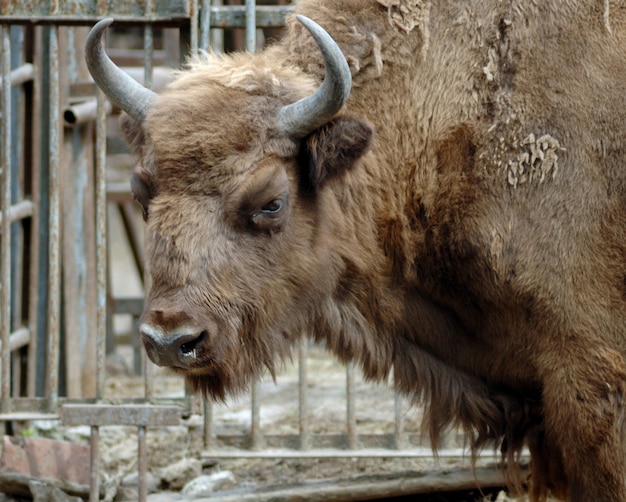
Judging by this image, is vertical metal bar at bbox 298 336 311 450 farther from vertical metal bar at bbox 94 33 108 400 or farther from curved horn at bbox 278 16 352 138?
curved horn at bbox 278 16 352 138

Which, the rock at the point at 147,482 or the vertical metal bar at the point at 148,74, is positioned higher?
the vertical metal bar at the point at 148,74

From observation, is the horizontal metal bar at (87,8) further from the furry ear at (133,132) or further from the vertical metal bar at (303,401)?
the vertical metal bar at (303,401)

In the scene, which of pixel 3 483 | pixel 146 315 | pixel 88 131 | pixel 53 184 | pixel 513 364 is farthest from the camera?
pixel 88 131

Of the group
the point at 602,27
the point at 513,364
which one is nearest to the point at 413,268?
the point at 513,364

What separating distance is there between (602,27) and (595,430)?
5.92 ft

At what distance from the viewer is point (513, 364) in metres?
4.60

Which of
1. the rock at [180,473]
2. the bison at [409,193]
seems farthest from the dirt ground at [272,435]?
the bison at [409,193]

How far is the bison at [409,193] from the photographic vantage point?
13.5 feet

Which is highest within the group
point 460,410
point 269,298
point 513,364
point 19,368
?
point 269,298

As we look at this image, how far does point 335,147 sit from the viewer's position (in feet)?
13.8

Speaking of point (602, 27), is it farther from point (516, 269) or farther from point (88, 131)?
point (88, 131)

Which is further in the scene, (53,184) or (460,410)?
(53,184)

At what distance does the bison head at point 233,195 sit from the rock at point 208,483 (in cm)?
158

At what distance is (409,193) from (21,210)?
11.0ft
